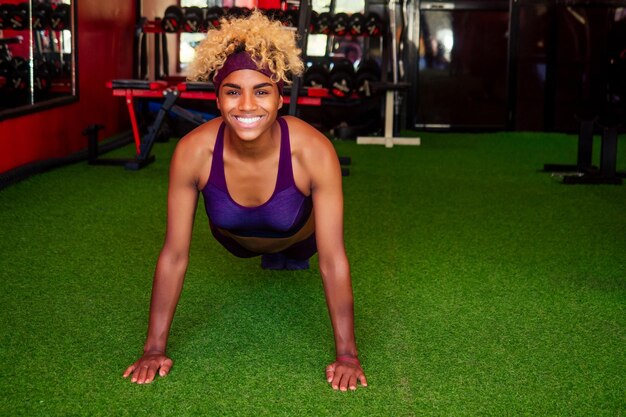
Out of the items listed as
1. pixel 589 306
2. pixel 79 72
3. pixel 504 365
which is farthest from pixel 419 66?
pixel 504 365

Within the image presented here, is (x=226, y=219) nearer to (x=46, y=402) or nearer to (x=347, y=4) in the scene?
(x=46, y=402)

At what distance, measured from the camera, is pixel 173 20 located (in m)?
6.28

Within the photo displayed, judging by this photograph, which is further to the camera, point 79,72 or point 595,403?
point 79,72

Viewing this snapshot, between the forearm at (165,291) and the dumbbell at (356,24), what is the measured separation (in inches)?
188

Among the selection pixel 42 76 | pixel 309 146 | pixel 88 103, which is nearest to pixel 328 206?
pixel 309 146

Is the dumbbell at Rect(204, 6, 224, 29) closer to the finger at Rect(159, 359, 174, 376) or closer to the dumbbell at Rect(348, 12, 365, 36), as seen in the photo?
the dumbbell at Rect(348, 12, 365, 36)

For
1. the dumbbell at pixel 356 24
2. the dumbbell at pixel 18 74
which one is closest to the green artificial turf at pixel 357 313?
the dumbbell at pixel 18 74

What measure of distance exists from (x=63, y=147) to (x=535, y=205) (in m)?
3.10

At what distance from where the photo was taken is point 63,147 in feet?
17.8

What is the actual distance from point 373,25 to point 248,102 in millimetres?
4890

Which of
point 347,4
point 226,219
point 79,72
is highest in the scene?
point 347,4

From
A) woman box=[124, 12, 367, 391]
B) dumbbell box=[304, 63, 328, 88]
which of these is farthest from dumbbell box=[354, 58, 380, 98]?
woman box=[124, 12, 367, 391]

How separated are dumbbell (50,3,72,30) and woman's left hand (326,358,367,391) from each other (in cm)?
413

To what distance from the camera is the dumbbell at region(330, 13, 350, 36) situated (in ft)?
20.7
